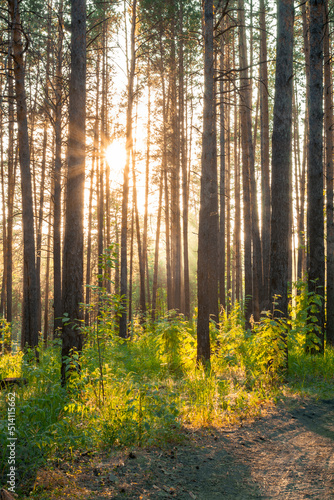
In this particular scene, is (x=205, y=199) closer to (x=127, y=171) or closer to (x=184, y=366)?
(x=184, y=366)

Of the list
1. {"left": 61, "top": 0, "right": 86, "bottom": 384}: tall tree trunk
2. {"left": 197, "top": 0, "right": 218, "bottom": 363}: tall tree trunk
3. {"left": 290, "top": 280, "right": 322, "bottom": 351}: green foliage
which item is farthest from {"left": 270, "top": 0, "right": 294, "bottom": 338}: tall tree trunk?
{"left": 61, "top": 0, "right": 86, "bottom": 384}: tall tree trunk

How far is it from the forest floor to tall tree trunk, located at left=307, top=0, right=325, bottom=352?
13.2 feet

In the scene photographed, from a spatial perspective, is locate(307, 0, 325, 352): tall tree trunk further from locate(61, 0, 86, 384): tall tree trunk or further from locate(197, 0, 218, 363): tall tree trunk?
locate(61, 0, 86, 384): tall tree trunk

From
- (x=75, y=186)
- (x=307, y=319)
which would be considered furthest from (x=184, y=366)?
(x=75, y=186)

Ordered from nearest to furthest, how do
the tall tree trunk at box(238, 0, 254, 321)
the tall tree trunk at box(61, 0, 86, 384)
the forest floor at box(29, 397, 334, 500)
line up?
the forest floor at box(29, 397, 334, 500), the tall tree trunk at box(61, 0, 86, 384), the tall tree trunk at box(238, 0, 254, 321)

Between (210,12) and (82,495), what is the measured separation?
26.8ft

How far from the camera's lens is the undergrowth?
3.51 metres

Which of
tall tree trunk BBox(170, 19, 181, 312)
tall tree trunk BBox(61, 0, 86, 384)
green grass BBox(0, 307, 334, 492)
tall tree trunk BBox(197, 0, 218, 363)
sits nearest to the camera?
green grass BBox(0, 307, 334, 492)

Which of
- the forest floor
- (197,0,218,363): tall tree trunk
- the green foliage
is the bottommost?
the forest floor

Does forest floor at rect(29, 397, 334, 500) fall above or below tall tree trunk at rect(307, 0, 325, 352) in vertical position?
below

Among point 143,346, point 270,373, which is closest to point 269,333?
point 270,373

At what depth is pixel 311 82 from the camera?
25.2ft

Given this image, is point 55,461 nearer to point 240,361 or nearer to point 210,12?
point 240,361

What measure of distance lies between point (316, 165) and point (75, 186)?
5.60m
